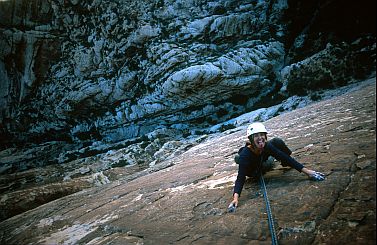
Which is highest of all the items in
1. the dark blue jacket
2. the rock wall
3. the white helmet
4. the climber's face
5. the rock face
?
the rock wall

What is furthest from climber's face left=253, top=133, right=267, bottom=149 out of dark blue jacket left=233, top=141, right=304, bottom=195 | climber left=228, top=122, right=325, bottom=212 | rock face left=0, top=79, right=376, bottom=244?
rock face left=0, top=79, right=376, bottom=244

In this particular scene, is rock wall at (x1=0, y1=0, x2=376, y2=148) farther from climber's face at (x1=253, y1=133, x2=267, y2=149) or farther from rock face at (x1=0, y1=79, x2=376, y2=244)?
climber's face at (x1=253, y1=133, x2=267, y2=149)

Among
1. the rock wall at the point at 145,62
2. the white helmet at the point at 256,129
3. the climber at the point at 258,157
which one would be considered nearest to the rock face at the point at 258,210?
the climber at the point at 258,157

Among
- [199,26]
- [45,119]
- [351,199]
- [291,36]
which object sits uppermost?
[199,26]

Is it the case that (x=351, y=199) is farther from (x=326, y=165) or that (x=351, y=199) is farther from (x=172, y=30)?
(x=172, y=30)

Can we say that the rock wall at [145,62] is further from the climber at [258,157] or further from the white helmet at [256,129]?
the white helmet at [256,129]

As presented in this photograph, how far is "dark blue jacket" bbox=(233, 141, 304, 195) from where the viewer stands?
374 cm

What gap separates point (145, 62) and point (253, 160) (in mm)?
28809

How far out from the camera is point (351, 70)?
20.4m

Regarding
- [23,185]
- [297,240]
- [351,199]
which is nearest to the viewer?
[297,240]

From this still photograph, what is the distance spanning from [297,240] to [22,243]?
6365mm

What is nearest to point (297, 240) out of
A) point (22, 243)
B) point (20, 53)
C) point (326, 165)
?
point (326, 165)

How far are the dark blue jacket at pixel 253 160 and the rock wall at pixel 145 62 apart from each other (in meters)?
22.3

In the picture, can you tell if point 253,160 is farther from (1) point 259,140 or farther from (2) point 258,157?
(1) point 259,140
